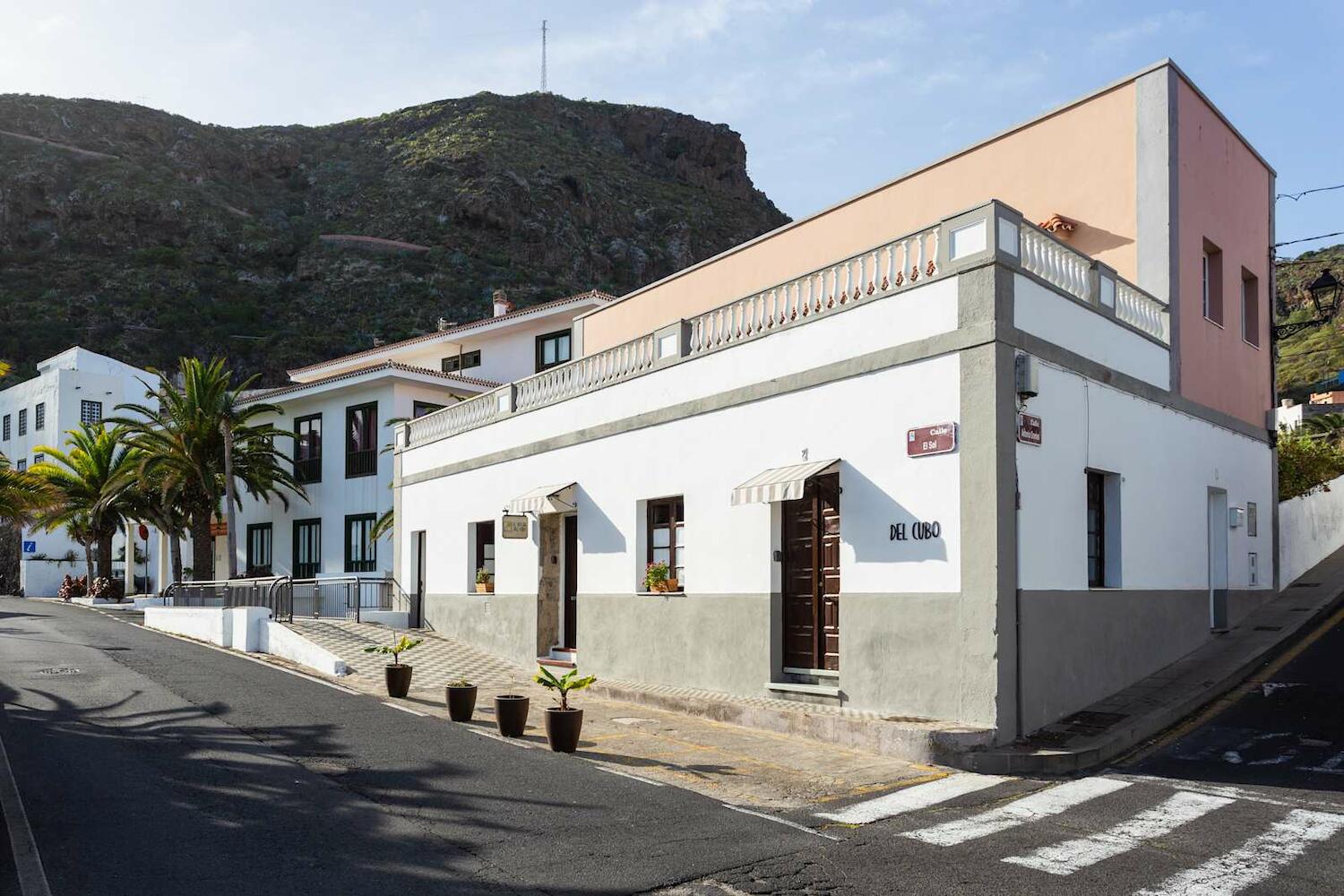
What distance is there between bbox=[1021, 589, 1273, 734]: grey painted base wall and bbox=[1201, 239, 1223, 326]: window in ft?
14.6

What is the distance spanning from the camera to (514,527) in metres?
19.2

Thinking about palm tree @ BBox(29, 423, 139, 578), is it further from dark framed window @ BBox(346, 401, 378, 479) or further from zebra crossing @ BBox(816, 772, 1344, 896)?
zebra crossing @ BBox(816, 772, 1344, 896)

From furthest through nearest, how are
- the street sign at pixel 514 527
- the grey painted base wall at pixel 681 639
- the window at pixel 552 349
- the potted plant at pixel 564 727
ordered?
the window at pixel 552 349 → the street sign at pixel 514 527 → the grey painted base wall at pixel 681 639 → the potted plant at pixel 564 727

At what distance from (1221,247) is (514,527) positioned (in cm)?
1218

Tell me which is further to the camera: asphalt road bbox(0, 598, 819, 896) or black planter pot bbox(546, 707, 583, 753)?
black planter pot bbox(546, 707, 583, 753)

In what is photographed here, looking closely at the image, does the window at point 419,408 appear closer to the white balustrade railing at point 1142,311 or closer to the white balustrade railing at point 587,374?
the white balustrade railing at point 587,374

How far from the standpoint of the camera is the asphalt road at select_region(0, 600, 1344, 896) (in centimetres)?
673

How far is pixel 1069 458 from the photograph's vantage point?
12.1 metres

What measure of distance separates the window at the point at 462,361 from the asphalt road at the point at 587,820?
26.1 metres

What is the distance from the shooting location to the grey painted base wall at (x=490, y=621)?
1934 cm

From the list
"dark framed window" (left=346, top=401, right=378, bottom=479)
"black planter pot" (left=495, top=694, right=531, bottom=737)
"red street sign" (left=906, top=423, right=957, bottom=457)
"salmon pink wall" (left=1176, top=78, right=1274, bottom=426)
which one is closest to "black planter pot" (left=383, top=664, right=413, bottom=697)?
"black planter pot" (left=495, top=694, right=531, bottom=737)

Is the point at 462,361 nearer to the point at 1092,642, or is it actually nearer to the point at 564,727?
the point at 564,727

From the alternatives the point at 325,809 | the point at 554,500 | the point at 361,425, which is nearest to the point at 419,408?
the point at 361,425

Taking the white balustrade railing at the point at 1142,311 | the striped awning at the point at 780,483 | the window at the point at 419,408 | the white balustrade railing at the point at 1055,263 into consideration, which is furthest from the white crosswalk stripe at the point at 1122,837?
the window at the point at 419,408
